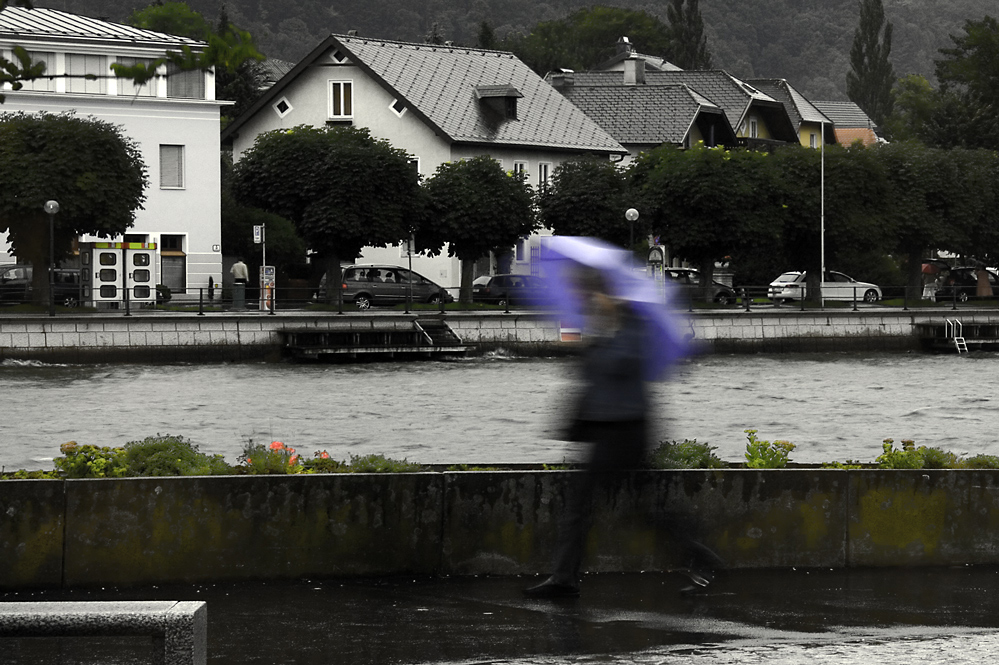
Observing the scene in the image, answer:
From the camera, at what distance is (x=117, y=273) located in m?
49.4

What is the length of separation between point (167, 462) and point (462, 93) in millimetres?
55834

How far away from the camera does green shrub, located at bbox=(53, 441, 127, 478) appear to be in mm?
8242

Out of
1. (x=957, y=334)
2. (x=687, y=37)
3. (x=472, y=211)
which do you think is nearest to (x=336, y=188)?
(x=472, y=211)

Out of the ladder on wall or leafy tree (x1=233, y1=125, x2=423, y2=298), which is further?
leafy tree (x1=233, y1=125, x2=423, y2=298)

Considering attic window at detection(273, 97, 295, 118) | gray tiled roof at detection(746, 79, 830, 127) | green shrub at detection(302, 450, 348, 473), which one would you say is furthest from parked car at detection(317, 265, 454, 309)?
gray tiled roof at detection(746, 79, 830, 127)

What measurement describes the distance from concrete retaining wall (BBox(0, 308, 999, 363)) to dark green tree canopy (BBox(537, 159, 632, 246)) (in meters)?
8.56

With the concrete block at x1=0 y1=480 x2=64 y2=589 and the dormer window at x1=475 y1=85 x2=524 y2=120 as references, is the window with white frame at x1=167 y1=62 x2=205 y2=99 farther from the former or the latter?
the concrete block at x1=0 y1=480 x2=64 y2=589

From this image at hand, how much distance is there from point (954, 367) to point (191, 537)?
120ft

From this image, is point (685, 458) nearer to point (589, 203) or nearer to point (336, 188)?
point (336, 188)

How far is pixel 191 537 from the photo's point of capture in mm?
7953

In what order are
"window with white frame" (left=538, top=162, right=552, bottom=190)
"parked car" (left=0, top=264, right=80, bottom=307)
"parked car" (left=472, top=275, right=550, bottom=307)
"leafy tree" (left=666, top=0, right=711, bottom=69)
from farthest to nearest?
Answer: "leafy tree" (left=666, top=0, right=711, bottom=69)
"window with white frame" (left=538, top=162, right=552, bottom=190)
"parked car" (left=472, top=275, right=550, bottom=307)
"parked car" (left=0, top=264, right=80, bottom=307)

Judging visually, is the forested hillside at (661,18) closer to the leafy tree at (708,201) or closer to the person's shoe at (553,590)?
the leafy tree at (708,201)

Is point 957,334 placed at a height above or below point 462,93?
below

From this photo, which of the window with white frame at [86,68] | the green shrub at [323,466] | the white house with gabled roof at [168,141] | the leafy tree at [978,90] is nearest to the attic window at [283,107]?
the white house with gabled roof at [168,141]
